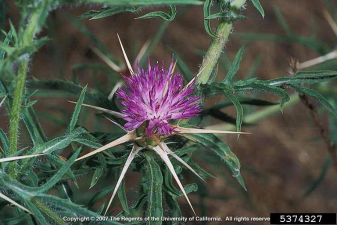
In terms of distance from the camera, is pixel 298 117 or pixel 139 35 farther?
pixel 139 35

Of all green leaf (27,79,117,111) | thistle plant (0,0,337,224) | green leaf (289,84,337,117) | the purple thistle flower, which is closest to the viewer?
thistle plant (0,0,337,224)

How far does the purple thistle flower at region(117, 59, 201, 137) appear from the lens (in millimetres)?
1108

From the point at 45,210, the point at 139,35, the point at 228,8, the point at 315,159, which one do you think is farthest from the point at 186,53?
the point at 45,210

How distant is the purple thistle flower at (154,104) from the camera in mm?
1108

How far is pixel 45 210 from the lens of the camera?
1041 mm

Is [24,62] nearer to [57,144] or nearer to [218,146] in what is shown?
[57,144]

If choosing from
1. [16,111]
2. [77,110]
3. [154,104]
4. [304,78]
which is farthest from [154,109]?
[304,78]

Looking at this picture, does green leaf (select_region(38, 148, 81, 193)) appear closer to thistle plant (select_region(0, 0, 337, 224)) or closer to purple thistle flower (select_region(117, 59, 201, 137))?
thistle plant (select_region(0, 0, 337, 224))

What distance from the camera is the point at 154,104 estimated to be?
3.63ft

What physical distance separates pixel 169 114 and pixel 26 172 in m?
0.34

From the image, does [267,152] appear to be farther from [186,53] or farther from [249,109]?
[249,109]
